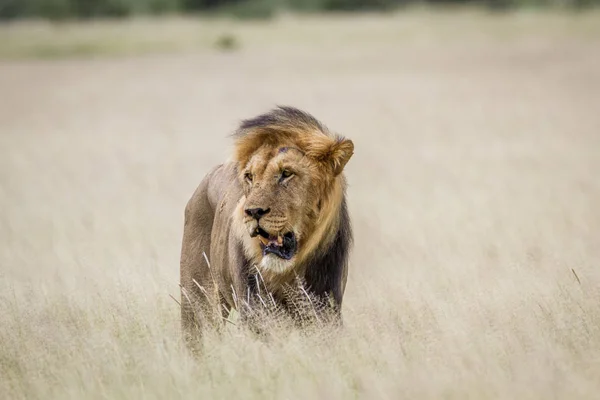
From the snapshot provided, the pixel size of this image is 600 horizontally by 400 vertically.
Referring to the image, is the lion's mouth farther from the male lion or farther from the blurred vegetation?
the blurred vegetation

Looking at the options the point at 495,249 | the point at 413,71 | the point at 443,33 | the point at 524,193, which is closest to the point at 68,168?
the point at 524,193

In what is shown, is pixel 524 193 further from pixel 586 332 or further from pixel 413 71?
pixel 413 71

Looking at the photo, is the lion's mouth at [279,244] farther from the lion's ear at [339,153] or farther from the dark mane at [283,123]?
the dark mane at [283,123]

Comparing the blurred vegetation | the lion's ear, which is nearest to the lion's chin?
the lion's ear

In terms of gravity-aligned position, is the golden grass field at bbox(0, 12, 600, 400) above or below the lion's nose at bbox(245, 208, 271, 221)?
below

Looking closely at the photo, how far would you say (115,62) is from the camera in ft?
121

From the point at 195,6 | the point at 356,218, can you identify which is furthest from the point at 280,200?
the point at 195,6

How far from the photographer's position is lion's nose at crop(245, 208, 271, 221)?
16.5 feet

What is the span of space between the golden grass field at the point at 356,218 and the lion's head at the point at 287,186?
358 mm

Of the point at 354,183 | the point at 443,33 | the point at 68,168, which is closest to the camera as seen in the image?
the point at 354,183

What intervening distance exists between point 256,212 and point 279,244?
0.76 feet

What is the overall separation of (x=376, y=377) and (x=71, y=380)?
53.3 inches

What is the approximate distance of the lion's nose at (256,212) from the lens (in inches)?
197

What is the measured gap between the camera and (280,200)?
5102 millimetres
